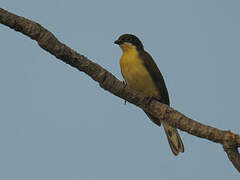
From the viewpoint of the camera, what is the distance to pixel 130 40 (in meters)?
7.90

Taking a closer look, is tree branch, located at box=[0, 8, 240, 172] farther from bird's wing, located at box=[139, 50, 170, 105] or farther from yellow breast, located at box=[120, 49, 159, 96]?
bird's wing, located at box=[139, 50, 170, 105]

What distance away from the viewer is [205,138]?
5.58m

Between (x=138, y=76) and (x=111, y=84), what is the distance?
1507 millimetres

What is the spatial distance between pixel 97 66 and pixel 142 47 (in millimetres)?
2662

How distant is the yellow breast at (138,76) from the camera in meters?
7.18

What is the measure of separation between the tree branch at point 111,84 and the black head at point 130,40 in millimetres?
2011

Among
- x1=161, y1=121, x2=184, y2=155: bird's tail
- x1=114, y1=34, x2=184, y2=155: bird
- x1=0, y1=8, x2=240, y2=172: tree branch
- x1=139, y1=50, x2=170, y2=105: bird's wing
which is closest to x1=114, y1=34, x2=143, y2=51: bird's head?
x1=114, y1=34, x2=184, y2=155: bird

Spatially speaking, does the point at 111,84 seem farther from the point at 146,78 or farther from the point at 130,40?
the point at 130,40

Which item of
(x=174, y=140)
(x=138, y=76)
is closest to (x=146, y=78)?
(x=138, y=76)

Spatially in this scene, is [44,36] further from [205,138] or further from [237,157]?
[237,157]

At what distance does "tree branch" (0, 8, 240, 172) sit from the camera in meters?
5.12

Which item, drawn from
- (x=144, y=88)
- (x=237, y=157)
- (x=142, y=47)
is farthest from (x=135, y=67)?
(x=237, y=157)

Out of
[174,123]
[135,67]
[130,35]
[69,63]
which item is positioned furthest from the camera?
[130,35]

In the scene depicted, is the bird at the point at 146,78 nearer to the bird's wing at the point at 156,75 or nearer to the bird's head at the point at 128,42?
the bird's wing at the point at 156,75
